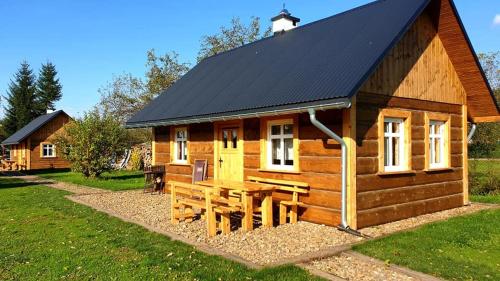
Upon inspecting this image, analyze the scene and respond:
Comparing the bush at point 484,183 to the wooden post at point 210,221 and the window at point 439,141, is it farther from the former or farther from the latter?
the wooden post at point 210,221

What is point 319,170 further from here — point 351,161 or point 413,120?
point 413,120

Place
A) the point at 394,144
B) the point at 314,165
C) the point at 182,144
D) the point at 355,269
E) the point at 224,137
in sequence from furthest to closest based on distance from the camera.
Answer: the point at 182,144 → the point at 224,137 → the point at 394,144 → the point at 314,165 → the point at 355,269

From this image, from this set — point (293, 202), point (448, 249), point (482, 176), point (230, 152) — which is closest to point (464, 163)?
point (482, 176)

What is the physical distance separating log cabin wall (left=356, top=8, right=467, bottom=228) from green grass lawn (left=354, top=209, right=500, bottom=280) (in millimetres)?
1017

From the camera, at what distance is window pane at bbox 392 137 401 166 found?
9867 mm

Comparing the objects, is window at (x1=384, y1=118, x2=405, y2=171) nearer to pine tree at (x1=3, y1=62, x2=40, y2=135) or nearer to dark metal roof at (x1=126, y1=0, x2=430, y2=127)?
dark metal roof at (x1=126, y1=0, x2=430, y2=127)

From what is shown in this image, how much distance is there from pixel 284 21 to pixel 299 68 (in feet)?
17.3

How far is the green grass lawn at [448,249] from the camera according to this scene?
5969 millimetres

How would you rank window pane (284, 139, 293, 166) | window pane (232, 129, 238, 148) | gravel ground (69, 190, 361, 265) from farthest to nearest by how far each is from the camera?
1. window pane (232, 129, 238, 148)
2. window pane (284, 139, 293, 166)
3. gravel ground (69, 190, 361, 265)

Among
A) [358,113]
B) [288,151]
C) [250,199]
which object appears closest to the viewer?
[250,199]

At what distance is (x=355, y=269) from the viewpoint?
19.8 ft

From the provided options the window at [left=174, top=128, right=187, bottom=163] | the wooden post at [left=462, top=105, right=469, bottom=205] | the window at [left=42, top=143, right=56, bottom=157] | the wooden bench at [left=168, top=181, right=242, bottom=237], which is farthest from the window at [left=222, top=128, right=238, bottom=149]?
the window at [left=42, top=143, right=56, bottom=157]

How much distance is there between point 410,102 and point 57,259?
320 inches

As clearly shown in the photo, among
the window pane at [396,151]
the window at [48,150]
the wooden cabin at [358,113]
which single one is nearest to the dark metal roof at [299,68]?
the wooden cabin at [358,113]
